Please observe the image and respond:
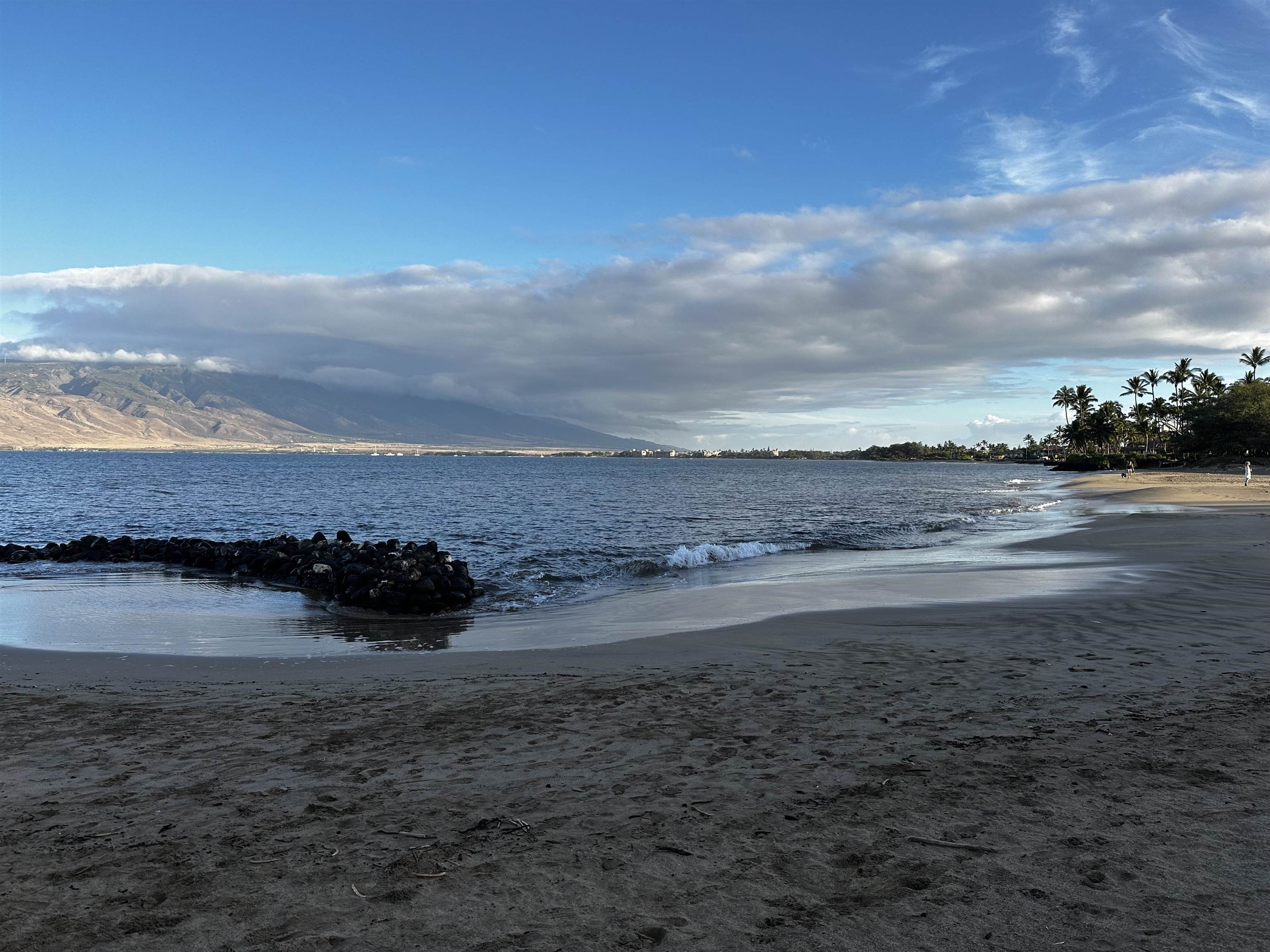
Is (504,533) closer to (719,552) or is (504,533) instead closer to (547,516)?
(547,516)

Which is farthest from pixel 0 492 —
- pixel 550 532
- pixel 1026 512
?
pixel 1026 512

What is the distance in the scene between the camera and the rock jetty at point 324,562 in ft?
60.2

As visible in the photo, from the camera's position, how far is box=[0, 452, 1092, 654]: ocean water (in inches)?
668

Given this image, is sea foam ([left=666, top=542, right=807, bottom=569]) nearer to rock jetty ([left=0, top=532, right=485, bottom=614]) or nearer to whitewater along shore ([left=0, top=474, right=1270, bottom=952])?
rock jetty ([left=0, top=532, right=485, bottom=614])

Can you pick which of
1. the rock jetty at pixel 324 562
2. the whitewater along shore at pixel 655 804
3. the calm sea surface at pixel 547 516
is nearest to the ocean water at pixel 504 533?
the calm sea surface at pixel 547 516

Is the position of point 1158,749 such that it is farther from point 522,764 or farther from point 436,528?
point 436,528

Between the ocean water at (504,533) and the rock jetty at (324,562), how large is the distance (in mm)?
849

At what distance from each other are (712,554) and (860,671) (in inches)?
709

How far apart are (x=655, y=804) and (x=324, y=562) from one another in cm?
1934

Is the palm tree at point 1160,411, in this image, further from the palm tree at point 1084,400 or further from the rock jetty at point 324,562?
the rock jetty at point 324,562

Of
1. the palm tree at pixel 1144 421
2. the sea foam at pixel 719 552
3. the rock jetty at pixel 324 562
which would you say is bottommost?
the sea foam at pixel 719 552

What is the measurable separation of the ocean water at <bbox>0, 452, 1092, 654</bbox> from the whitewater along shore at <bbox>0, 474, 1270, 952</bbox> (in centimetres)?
520

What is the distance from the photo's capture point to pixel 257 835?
17.1 ft

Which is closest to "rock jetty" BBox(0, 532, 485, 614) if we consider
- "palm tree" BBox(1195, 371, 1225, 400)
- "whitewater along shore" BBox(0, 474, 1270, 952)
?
"whitewater along shore" BBox(0, 474, 1270, 952)
